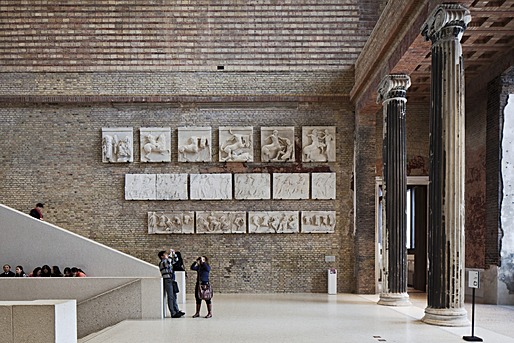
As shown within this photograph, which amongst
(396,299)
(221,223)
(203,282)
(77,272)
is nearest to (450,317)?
(396,299)

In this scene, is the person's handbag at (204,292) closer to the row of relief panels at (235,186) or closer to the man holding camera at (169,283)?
the man holding camera at (169,283)

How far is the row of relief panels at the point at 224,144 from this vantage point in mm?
20016

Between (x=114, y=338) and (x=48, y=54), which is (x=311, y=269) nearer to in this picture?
(x=114, y=338)

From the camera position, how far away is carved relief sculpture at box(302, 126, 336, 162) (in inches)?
788

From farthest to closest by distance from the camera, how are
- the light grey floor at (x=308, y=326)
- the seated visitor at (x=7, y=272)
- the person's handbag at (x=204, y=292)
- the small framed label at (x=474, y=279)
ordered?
the seated visitor at (x=7, y=272), the person's handbag at (x=204, y=292), the light grey floor at (x=308, y=326), the small framed label at (x=474, y=279)

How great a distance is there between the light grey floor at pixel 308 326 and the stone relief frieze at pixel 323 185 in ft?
14.1

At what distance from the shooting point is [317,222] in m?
19.9

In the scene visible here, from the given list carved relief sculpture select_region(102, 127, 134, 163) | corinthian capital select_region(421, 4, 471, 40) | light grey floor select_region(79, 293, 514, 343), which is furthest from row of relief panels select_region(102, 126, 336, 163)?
corinthian capital select_region(421, 4, 471, 40)

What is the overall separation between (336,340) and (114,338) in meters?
4.06

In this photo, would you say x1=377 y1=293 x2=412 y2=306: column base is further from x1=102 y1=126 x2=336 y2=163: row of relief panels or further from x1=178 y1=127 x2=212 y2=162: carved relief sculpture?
x1=178 y1=127 x2=212 y2=162: carved relief sculpture

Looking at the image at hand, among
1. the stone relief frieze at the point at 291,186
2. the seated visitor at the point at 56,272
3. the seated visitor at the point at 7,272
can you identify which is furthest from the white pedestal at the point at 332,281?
the seated visitor at the point at 7,272

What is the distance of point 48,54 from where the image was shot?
20.1 m

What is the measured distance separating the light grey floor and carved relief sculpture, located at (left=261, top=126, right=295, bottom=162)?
528 cm

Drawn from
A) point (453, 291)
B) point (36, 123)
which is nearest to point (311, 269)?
point (453, 291)
